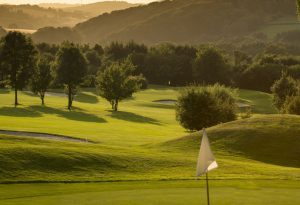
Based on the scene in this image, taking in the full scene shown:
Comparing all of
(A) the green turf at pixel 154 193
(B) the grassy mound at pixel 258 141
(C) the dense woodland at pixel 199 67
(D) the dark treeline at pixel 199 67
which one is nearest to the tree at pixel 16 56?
(B) the grassy mound at pixel 258 141

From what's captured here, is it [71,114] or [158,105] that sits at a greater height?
[71,114]

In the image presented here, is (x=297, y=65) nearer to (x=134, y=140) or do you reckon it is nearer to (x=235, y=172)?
(x=134, y=140)

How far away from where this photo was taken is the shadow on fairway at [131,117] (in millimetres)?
79250

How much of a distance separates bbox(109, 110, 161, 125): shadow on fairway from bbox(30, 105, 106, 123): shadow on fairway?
4976 millimetres

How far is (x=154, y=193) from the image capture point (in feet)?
70.9

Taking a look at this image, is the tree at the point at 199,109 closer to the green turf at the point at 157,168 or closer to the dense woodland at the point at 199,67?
the green turf at the point at 157,168

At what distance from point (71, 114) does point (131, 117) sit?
33.3 ft

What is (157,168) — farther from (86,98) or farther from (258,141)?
(86,98)

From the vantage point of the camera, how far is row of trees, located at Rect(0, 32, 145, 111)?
81500 mm

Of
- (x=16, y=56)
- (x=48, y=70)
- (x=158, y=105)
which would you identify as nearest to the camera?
(x=16, y=56)

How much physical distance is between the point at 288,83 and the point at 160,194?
81.6m

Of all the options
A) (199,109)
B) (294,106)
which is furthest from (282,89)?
(199,109)

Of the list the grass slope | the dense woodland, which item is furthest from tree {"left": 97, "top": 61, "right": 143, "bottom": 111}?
the dense woodland

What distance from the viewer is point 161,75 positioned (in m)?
155
